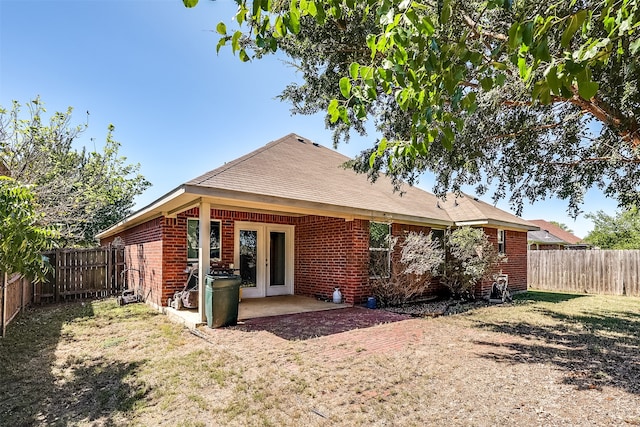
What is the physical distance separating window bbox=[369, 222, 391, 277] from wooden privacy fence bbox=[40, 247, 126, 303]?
9.21 metres

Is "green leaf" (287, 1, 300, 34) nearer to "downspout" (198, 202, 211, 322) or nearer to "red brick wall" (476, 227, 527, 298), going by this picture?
"downspout" (198, 202, 211, 322)

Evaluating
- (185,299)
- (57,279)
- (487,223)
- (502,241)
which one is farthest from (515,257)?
(57,279)

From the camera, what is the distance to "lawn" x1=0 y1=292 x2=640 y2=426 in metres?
3.85

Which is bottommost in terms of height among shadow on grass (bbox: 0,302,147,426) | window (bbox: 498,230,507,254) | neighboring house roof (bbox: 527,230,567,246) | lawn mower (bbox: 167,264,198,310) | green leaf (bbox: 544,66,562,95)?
shadow on grass (bbox: 0,302,147,426)

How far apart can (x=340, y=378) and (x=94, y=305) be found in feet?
30.3

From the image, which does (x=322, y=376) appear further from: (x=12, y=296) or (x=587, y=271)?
(x=587, y=271)

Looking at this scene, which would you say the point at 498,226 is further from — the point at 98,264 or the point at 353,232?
the point at 98,264

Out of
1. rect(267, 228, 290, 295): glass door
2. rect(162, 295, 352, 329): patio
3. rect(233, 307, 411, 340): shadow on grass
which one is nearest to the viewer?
rect(233, 307, 411, 340): shadow on grass

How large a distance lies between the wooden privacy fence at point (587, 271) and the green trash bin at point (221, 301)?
52.6 feet

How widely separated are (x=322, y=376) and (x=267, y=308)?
458 cm

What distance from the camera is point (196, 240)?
32.4 ft

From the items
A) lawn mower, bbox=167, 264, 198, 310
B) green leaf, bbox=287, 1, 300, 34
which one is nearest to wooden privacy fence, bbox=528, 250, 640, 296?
lawn mower, bbox=167, 264, 198, 310

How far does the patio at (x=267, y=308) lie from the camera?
7.93 meters

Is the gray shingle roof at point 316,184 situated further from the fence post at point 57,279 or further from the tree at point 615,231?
the tree at point 615,231
